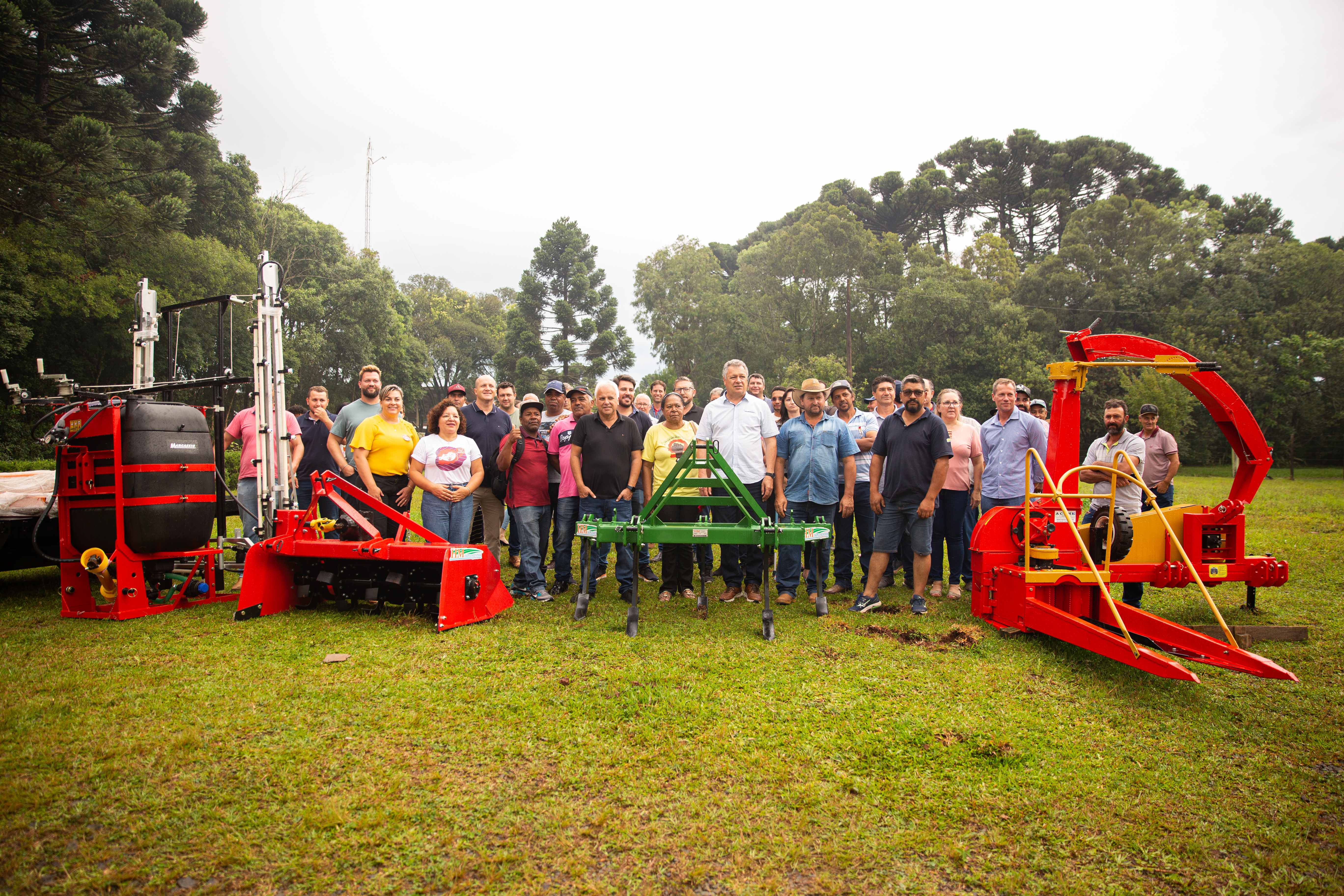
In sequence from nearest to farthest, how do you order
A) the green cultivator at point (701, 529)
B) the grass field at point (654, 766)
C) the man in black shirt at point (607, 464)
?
1. the grass field at point (654, 766)
2. the green cultivator at point (701, 529)
3. the man in black shirt at point (607, 464)

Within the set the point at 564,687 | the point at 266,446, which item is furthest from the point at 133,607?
the point at 564,687

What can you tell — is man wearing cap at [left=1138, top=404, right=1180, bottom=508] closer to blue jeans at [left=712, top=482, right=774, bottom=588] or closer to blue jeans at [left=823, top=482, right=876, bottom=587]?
blue jeans at [left=823, top=482, right=876, bottom=587]

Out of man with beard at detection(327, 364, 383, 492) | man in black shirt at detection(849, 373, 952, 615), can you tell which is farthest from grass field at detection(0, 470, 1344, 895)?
man with beard at detection(327, 364, 383, 492)

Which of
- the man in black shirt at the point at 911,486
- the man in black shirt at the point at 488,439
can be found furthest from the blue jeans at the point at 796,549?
the man in black shirt at the point at 488,439

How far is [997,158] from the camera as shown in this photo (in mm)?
56562

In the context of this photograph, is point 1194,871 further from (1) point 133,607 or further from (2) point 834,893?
(1) point 133,607

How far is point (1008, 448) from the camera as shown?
6.68m

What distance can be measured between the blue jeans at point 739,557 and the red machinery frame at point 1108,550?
76.5 inches

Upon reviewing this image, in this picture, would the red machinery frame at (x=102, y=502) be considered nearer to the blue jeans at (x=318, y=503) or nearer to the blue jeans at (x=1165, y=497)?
the blue jeans at (x=318, y=503)

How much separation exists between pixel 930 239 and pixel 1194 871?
6197 centimetres

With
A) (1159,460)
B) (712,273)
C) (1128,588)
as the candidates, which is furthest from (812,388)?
(712,273)

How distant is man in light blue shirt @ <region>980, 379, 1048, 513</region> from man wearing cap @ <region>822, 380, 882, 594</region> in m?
1.11

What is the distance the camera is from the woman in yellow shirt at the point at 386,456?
6254 mm

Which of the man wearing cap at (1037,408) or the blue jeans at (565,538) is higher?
the man wearing cap at (1037,408)
